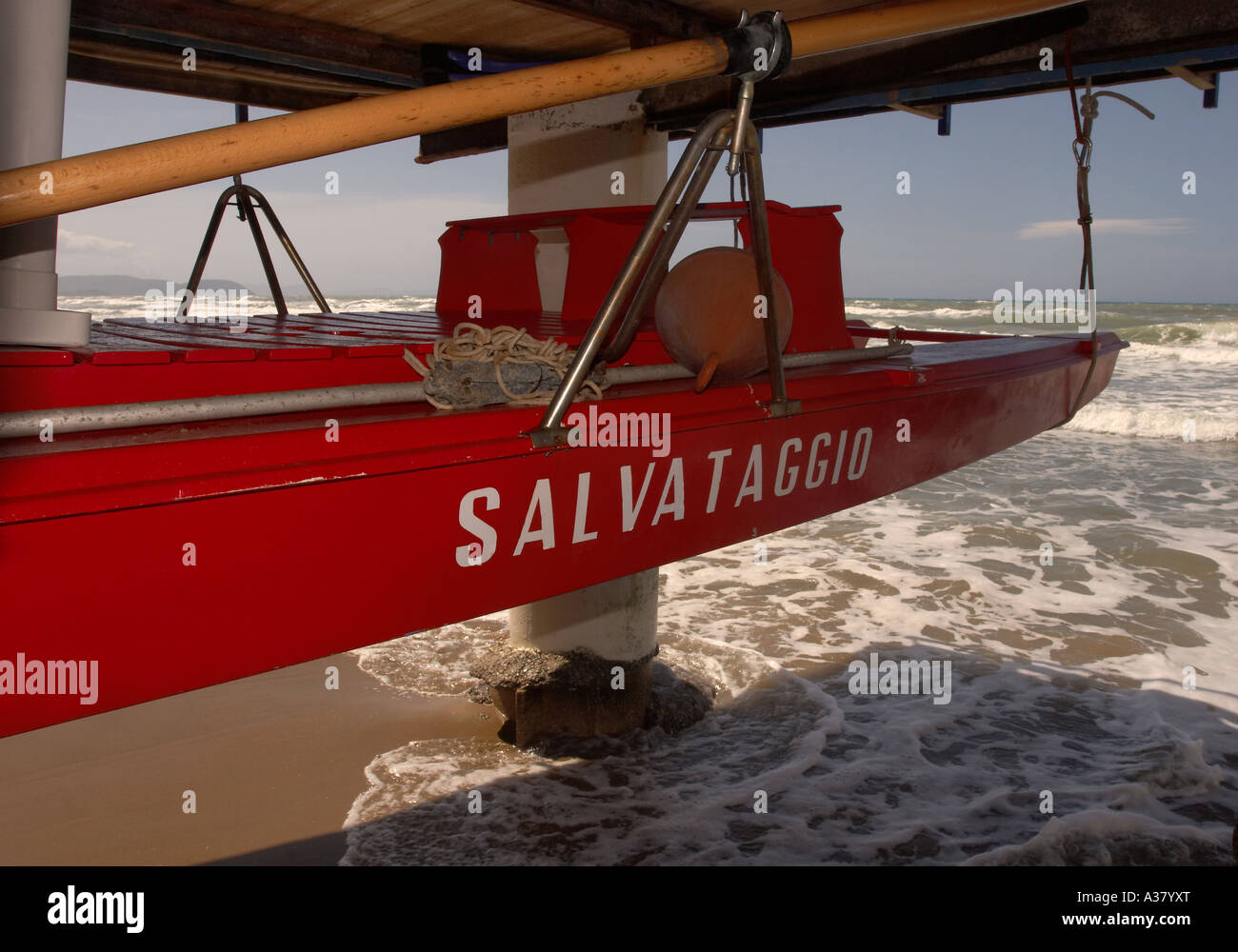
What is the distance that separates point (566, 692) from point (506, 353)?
4.09m

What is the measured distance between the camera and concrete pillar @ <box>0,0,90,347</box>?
5.79 feet

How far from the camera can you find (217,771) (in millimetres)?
5254

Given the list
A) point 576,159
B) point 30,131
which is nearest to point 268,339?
point 30,131

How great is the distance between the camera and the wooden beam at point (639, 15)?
13.5 feet

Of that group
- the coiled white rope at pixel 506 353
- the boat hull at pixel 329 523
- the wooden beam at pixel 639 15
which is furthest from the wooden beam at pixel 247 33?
the boat hull at pixel 329 523

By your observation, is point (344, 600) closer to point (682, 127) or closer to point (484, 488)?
point (484, 488)

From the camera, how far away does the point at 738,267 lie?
7.69ft

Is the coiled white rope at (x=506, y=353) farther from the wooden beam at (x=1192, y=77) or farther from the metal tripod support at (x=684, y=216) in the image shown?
the wooden beam at (x=1192, y=77)

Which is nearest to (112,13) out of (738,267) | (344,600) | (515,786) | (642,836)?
(738,267)

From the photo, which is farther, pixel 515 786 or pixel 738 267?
pixel 515 786

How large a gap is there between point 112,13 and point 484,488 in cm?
390

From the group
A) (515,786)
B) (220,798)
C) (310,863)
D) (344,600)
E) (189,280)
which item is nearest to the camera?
(344,600)

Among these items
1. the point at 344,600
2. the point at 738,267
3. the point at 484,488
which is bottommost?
the point at 344,600

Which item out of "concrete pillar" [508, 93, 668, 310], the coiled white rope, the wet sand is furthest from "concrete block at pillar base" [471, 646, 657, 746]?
the coiled white rope
